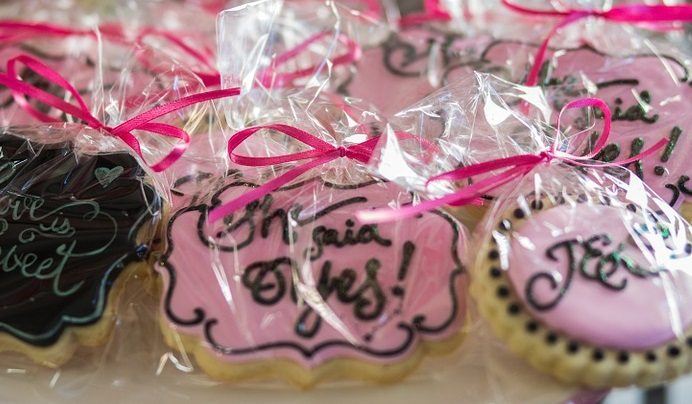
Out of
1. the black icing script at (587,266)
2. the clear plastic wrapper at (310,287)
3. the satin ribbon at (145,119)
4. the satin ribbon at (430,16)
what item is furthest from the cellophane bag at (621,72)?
the satin ribbon at (145,119)

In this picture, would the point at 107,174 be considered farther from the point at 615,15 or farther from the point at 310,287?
the point at 615,15

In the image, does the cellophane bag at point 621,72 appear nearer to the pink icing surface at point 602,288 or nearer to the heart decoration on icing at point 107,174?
the pink icing surface at point 602,288

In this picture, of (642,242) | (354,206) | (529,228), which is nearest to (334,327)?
(354,206)

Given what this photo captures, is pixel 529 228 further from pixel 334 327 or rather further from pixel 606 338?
pixel 334 327

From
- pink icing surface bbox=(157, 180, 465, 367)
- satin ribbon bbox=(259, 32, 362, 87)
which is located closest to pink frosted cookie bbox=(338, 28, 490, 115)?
satin ribbon bbox=(259, 32, 362, 87)

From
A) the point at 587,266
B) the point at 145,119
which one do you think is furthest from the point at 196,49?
the point at 587,266

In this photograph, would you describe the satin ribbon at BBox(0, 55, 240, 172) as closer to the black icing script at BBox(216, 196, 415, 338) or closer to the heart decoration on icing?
the heart decoration on icing

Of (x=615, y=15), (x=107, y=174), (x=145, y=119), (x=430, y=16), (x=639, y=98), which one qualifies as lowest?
(x=107, y=174)
